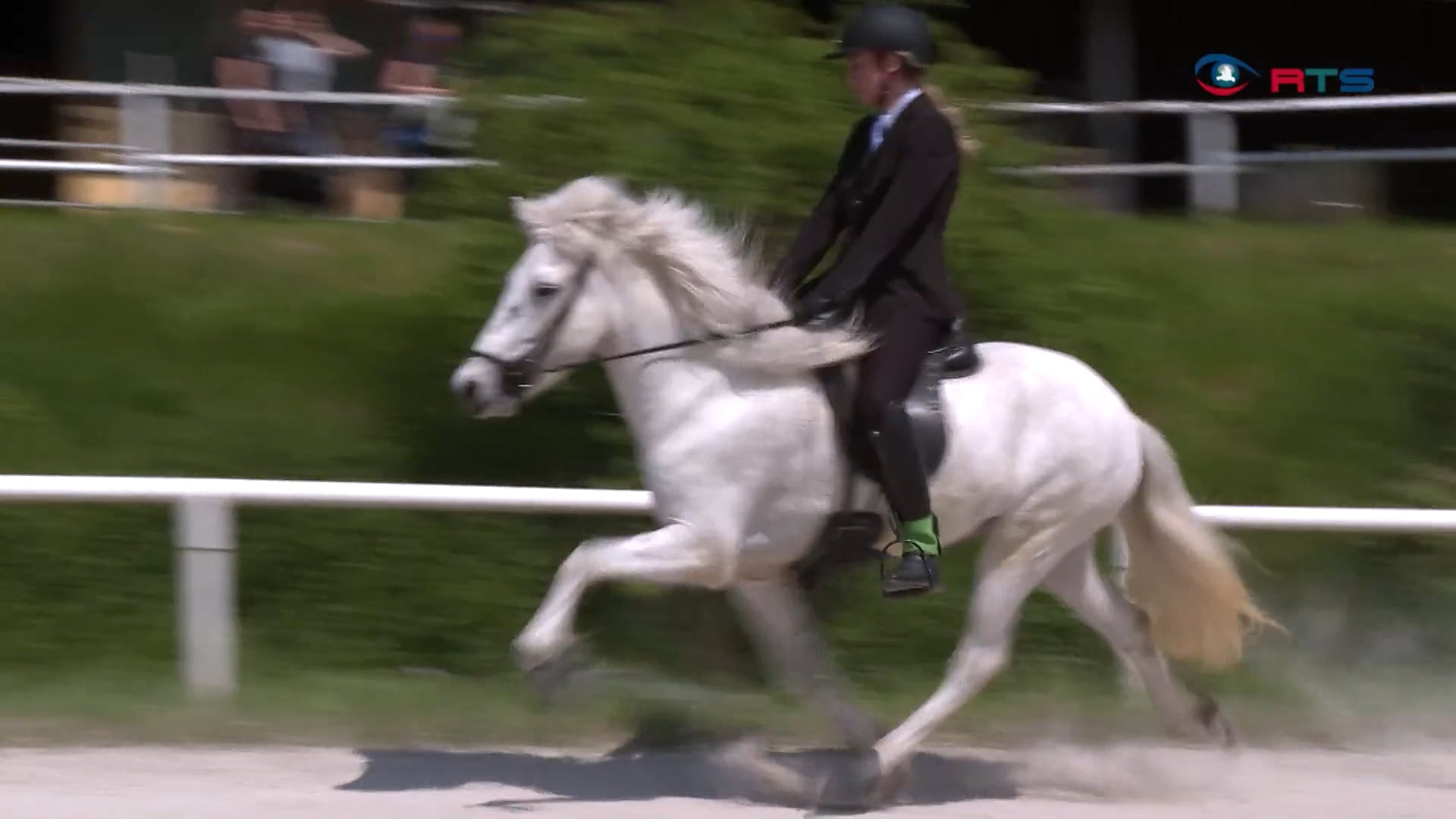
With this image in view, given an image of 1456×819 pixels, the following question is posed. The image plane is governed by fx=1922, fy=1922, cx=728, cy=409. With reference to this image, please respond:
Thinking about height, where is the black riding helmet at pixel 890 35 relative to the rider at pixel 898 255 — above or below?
above

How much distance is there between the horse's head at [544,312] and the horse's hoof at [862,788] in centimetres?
146

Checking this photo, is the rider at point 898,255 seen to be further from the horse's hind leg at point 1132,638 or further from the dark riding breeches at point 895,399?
the horse's hind leg at point 1132,638

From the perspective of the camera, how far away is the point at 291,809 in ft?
17.9

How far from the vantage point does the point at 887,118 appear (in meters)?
5.61

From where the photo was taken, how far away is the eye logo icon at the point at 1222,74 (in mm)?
14703

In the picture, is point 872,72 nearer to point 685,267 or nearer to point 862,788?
point 685,267

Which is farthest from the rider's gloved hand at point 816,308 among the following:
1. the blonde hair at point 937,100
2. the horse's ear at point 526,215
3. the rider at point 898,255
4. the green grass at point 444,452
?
the green grass at point 444,452

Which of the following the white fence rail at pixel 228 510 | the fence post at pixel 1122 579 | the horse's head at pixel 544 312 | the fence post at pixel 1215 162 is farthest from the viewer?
the fence post at pixel 1215 162

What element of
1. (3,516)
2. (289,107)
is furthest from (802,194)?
(289,107)

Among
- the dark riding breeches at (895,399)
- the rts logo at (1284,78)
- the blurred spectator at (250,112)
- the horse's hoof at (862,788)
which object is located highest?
the blurred spectator at (250,112)

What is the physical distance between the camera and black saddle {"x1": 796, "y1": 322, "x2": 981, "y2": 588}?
18.3 ft

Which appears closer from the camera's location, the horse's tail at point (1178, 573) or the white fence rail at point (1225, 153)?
the horse's tail at point (1178, 573)

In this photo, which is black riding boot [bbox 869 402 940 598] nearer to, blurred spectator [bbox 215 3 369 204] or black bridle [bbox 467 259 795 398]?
black bridle [bbox 467 259 795 398]

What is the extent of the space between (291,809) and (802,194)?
9.35 ft
